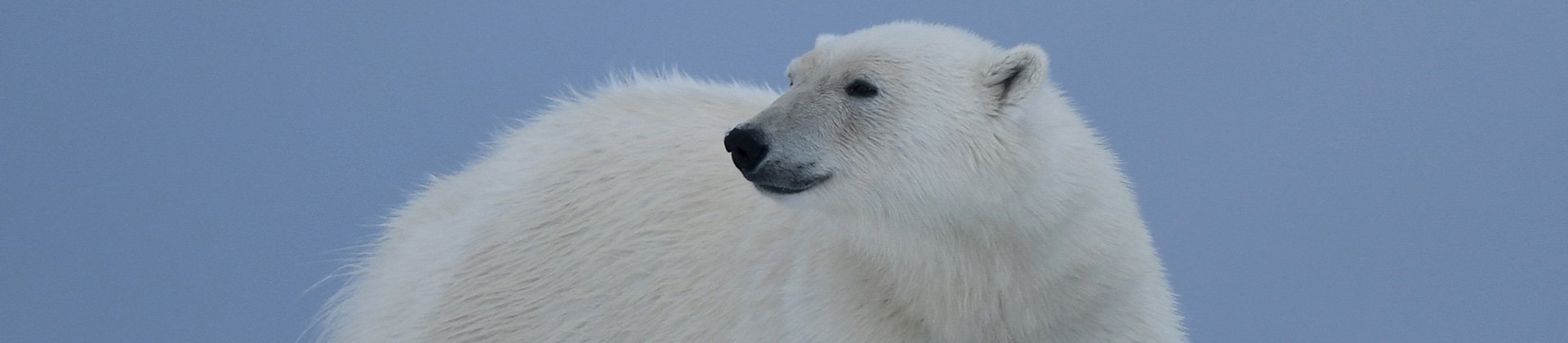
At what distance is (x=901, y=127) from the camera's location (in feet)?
10.8

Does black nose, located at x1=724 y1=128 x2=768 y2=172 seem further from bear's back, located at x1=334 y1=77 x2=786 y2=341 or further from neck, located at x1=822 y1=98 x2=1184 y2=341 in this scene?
bear's back, located at x1=334 y1=77 x2=786 y2=341

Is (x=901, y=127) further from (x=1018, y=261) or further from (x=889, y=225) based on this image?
(x=1018, y=261)

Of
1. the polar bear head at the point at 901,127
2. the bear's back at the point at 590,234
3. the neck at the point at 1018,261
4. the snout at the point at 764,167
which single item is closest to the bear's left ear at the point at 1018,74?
the polar bear head at the point at 901,127

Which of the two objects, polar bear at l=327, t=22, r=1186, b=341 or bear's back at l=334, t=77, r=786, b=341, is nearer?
polar bear at l=327, t=22, r=1186, b=341

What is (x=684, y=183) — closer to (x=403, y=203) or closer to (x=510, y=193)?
(x=510, y=193)

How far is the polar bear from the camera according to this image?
3254mm

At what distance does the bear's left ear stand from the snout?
374 millimetres

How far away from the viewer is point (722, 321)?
377cm

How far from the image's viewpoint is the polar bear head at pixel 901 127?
321cm

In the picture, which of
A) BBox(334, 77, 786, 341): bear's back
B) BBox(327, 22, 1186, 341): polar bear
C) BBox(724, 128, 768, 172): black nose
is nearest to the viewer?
BBox(724, 128, 768, 172): black nose

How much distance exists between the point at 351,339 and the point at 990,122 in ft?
7.02

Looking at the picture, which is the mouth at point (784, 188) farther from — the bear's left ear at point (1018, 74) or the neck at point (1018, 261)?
the bear's left ear at point (1018, 74)

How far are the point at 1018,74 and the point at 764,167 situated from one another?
0.50 meters

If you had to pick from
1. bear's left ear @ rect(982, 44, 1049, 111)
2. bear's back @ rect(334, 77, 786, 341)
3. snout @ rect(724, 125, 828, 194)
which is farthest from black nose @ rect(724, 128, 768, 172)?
bear's back @ rect(334, 77, 786, 341)
